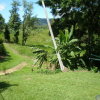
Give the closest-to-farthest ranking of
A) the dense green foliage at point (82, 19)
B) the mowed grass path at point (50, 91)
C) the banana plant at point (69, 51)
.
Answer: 1. the mowed grass path at point (50, 91)
2. the banana plant at point (69, 51)
3. the dense green foliage at point (82, 19)

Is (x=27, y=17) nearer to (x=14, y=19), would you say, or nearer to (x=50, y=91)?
(x=14, y=19)

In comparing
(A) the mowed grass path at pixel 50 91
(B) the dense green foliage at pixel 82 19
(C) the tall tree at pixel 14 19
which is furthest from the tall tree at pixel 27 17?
(A) the mowed grass path at pixel 50 91

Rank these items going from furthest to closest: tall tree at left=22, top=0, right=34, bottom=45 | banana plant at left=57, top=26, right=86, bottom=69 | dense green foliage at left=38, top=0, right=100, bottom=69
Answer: tall tree at left=22, top=0, right=34, bottom=45 < dense green foliage at left=38, top=0, right=100, bottom=69 < banana plant at left=57, top=26, right=86, bottom=69

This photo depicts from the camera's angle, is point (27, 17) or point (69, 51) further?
point (27, 17)

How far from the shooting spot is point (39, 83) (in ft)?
27.0

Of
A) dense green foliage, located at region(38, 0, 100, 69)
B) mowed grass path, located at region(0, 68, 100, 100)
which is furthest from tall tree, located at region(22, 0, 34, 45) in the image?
mowed grass path, located at region(0, 68, 100, 100)

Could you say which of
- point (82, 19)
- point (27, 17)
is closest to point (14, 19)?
point (27, 17)

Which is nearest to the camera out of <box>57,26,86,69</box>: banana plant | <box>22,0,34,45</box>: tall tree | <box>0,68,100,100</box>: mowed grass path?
<box>0,68,100,100</box>: mowed grass path

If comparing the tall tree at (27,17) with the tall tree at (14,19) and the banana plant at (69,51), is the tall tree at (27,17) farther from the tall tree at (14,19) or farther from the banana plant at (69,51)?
the banana plant at (69,51)

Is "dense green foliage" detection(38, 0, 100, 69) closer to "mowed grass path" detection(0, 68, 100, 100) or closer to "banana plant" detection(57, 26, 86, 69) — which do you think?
"banana plant" detection(57, 26, 86, 69)

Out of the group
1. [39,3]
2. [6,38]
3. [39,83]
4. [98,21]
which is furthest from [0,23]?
[39,83]

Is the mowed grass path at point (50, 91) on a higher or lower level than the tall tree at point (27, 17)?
lower

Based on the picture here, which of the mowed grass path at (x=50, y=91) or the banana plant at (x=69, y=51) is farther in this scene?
the banana plant at (x=69, y=51)

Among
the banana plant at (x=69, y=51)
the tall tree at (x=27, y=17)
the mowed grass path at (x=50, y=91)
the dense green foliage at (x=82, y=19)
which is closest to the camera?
the mowed grass path at (x=50, y=91)
